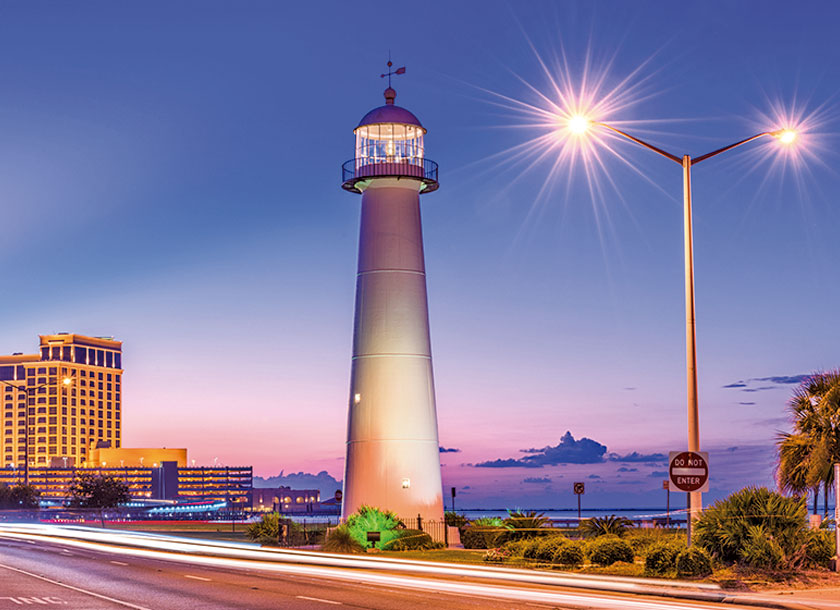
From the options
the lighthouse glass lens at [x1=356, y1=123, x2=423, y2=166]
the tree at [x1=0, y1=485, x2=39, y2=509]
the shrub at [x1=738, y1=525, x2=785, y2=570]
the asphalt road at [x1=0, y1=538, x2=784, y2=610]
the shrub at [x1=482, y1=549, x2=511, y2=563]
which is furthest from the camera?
the tree at [x1=0, y1=485, x2=39, y2=509]

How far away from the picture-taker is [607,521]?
37125 mm

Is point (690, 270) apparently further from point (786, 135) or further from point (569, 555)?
point (569, 555)

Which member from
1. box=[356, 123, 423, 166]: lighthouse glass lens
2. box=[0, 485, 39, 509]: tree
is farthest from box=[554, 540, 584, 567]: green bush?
box=[0, 485, 39, 509]: tree

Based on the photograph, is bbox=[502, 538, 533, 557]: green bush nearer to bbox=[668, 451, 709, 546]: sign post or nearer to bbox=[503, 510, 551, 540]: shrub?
bbox=[503, 510, 551, 540]: shrub

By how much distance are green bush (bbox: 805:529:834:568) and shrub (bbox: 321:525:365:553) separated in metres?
18.0

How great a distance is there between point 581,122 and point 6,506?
322ft

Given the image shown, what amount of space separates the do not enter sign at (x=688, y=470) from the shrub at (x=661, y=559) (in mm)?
2281

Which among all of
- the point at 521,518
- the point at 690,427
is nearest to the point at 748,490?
the point at 690,427

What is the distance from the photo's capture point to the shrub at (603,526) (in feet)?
121

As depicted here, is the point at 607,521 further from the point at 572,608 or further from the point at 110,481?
the point at 110,481

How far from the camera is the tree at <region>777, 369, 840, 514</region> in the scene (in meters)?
31.8

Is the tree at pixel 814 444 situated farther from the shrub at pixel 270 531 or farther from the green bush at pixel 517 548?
the shrub at pixel 270 531

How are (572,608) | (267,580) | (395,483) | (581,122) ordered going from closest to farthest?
(572,608), (581,122), (267,580), (395,483)

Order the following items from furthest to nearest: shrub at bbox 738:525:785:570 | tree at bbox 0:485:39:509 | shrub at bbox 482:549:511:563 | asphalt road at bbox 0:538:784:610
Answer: tree at bbox 0:485:39:509, shrub at bbox 482:549:511:563, shrub at bbox 738:525:785:570, asphalt road at bbox 0:538:784:610
